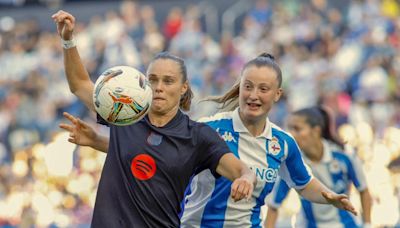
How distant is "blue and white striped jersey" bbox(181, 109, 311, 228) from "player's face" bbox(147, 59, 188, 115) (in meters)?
0.74

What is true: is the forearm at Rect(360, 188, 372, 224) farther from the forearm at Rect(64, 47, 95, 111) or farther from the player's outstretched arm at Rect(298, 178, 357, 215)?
the forearm at Rect(64, 47, 95, 111)

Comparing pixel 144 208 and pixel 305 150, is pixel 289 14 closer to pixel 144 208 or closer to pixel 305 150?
pixel 305 150

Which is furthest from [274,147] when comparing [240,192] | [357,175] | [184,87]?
[357,175]

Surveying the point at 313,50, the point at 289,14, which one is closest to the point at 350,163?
the point at 313,50

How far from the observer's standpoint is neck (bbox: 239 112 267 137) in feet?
23.5

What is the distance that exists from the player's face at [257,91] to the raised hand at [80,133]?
1116mm

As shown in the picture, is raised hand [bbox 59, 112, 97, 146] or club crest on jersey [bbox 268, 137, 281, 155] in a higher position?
club crest on jersey [bbox 268, 137, 281, 155]

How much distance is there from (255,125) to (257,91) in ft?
1.06

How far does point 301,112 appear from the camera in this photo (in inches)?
375

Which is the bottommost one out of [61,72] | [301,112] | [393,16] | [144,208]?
[144,208]

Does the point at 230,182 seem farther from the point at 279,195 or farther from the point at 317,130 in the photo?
the point at 317,130

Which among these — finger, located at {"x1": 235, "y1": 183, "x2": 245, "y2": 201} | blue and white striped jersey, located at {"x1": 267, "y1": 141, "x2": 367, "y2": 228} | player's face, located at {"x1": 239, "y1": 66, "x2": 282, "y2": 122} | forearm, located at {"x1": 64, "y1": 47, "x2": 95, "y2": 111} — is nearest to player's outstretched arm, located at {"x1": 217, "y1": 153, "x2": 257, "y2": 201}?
finger, located at {"x1": 235, "y1": 183, "x2": 245, "y2": 201}

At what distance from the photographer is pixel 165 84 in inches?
251

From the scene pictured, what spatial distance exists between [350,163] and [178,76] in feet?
10.7
